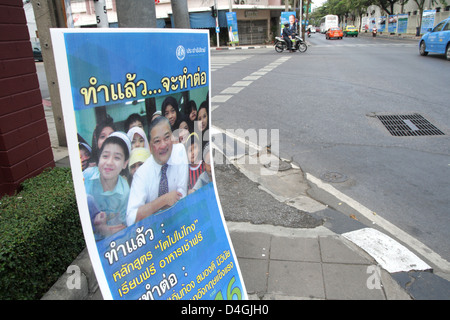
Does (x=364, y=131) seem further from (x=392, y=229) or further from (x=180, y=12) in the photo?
(x=180, y=12)

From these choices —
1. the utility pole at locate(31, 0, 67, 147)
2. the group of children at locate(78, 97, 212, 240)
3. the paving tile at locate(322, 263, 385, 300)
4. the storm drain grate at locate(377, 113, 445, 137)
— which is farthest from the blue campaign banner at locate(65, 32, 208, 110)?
the storm drain grate at locate(377, 113, 445, 137)

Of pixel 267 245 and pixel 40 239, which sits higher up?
pixel 40 239

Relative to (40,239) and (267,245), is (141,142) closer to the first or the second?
(40,239)

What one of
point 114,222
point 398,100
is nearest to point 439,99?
point 398,100

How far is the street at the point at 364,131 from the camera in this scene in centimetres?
399

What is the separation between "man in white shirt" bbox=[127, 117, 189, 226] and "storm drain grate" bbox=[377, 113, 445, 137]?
5492 millimetres

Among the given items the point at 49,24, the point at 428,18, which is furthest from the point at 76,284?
the point at 428,18

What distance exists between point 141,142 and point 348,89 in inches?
363

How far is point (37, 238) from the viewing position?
2.30 metres

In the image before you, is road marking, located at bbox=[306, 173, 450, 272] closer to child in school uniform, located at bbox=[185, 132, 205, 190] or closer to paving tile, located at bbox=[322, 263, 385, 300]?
paving tile, located at bbox=[322, 263, 385, 300]

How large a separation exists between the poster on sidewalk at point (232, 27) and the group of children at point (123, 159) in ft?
102

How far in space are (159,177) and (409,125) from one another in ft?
20.7

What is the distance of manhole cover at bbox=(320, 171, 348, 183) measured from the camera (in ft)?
15.5
